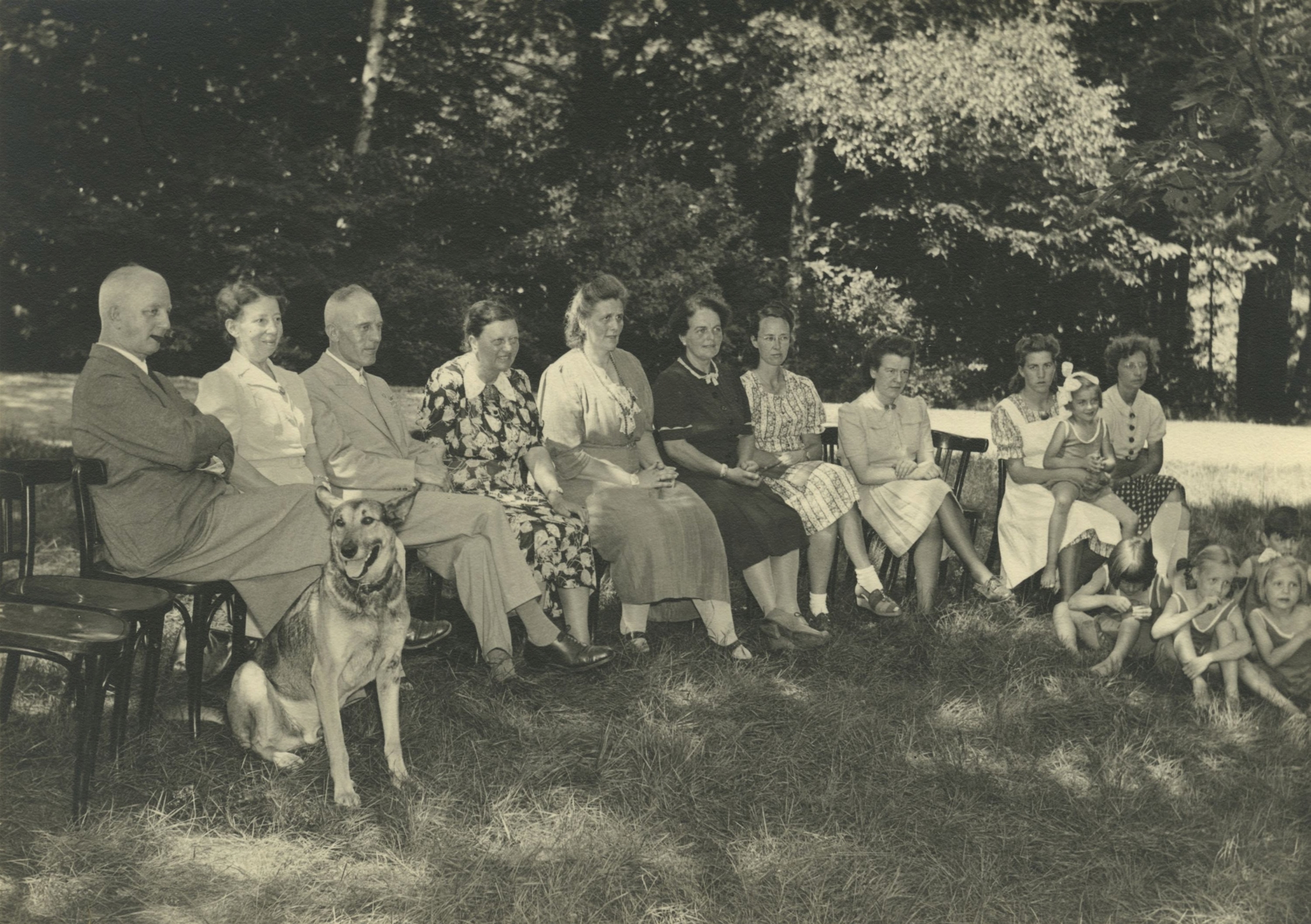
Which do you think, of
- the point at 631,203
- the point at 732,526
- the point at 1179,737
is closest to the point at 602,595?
the point at 732,526

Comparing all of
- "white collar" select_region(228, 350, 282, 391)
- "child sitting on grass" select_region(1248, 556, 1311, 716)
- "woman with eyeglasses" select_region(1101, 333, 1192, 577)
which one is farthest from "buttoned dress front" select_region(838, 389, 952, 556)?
"white collar" select_region(228, 350, 282, 391)

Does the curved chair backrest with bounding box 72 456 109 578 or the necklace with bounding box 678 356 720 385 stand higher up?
the necklace with bounding box 678 356 720 385

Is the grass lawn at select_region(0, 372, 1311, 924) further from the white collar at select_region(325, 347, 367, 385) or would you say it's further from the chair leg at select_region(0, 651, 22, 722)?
the white collar at select_region(325, 347, 367, 385)

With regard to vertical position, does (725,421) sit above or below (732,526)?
above

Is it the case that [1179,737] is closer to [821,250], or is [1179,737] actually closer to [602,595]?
[602,595]

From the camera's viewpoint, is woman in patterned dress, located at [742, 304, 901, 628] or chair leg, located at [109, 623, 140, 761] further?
woman in patterned dress, located at [742, 304, 901, 628]

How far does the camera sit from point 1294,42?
13.9 ft

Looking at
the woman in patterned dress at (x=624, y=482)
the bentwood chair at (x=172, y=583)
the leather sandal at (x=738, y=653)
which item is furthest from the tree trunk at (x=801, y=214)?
the bentwood chair at (x=172, y=583)

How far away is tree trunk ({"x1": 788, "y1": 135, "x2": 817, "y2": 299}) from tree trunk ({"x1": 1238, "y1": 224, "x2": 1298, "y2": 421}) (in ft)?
9.41

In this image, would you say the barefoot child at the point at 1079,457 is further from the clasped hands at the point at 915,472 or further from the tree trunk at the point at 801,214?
the tree trunk at the point at 801,214

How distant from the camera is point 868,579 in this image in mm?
5227

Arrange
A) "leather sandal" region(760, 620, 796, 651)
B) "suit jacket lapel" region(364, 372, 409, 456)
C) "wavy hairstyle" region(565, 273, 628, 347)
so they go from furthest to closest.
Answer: "wavy hairstyle" region(565, 273, 628, 347) < "leather sandal" region(760, 620, 796, 651) < "suit jacket lapel" region(364, 372, 409, 456)

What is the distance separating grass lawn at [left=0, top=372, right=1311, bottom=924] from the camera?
2.94 metres

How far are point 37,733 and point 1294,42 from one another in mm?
4970
